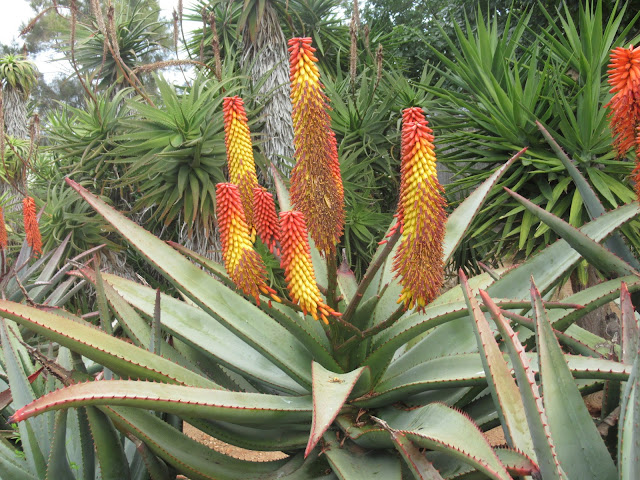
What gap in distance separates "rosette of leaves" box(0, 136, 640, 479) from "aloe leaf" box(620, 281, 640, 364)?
4 centimetres

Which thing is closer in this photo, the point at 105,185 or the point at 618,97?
the point at 618,97

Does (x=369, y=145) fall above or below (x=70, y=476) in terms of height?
above

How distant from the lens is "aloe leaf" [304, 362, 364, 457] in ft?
4.19

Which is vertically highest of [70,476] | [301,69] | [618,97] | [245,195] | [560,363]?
[301,69]

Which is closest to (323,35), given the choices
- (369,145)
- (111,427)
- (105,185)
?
(369,145)

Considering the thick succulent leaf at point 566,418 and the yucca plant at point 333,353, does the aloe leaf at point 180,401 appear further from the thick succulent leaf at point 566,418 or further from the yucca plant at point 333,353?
the thick succulent leaf at point 566,418

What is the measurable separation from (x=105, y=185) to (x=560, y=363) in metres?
5.63

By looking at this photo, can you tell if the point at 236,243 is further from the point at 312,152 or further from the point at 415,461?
the point at 415,461

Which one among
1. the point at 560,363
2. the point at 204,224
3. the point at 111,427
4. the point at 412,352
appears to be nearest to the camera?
the point at 560,363

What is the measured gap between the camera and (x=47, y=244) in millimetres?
5418

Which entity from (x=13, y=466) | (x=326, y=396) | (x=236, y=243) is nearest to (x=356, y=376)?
(x=326, y=396)

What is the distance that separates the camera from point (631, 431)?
109 centimetres

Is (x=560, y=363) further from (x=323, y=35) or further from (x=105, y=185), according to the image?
(x=323, y=35)

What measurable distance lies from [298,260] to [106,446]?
0.76 m
